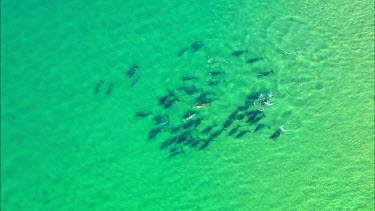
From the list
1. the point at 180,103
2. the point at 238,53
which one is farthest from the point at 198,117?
the point at 238,53

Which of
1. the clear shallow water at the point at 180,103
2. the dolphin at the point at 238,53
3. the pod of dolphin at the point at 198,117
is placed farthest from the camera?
the dolphin at the point at 238,53

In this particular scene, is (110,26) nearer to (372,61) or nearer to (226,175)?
(226,175)

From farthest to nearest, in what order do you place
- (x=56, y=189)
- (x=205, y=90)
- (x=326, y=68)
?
(x=326, y=68) → (x=205, y=90) → (x=56, y=189)

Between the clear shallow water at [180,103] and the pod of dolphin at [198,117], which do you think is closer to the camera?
the clear shallow water at [180,103]

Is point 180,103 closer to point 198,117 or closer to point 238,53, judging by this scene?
point 198,117

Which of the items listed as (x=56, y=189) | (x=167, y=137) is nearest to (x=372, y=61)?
(x=167, y=137)

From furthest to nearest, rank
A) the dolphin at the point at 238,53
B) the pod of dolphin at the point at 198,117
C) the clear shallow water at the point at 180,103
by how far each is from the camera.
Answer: the dolphin at the point at 238,53 < the pod of dolphin at the point at 198,117 < the clear shallow water at the point at 180,103

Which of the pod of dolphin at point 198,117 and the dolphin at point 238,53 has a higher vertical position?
the dolphin at point 238,53
